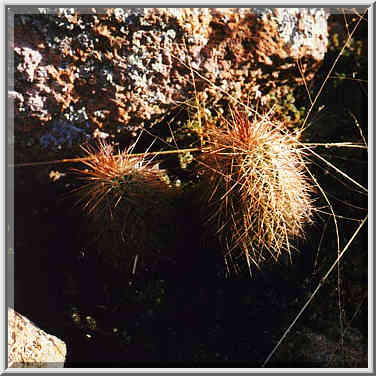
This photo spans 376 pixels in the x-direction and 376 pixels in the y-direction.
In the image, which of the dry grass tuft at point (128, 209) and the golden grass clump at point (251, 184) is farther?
the dry grass tuft at point (128, 209)

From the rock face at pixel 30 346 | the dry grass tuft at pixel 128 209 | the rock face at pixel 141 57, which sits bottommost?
the rock face at pixel 30 346

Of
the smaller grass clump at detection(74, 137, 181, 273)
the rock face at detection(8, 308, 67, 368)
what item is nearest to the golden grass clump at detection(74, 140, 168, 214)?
the smaller grass clump at detection(74, 137, 181, 273)

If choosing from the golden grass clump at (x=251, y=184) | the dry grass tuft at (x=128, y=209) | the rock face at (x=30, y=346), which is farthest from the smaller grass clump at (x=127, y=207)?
the rock face at (x=30, y=346)

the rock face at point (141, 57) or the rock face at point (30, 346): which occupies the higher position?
the rock face at point (141, 57)

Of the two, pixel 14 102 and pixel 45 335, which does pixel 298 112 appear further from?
pixel 45 335

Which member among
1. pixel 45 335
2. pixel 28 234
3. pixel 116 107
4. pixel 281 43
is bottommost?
pixel 45 335

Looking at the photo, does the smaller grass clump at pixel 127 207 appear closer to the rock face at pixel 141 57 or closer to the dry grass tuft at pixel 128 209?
the dry grass tuft at pixel 128 209

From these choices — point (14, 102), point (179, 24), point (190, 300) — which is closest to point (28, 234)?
point (14, 102)

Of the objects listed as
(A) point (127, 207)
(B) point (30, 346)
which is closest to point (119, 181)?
(A) point (127, 207)
